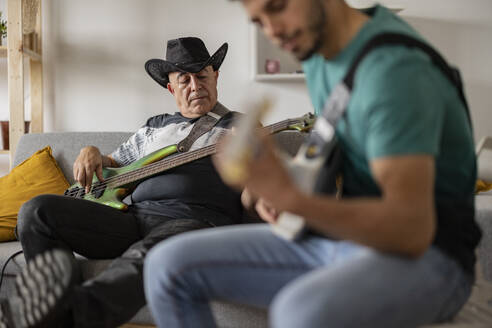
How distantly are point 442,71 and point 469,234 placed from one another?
0.30m

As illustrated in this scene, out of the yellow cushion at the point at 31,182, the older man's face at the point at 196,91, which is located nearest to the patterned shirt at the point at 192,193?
the older man's face at the point at 196,91

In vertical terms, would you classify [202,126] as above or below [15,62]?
below

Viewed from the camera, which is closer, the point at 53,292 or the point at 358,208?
the point at 358,208

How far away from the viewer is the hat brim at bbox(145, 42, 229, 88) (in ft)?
7.31

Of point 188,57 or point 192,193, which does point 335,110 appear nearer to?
point 192,193

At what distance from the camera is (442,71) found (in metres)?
0.93

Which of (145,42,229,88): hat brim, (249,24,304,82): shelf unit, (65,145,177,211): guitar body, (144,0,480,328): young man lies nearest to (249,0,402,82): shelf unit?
(249,24,304,82): shelf unit

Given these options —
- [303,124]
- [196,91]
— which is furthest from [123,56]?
[303,124]

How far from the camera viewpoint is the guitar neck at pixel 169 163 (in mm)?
2020

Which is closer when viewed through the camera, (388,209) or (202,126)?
(388,209)

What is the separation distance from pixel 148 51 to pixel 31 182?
1032mm

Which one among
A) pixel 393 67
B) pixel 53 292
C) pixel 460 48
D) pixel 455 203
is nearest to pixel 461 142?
pixel 455 203

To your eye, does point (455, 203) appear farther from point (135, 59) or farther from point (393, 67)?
point (135, 59)

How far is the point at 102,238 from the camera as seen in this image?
1.78 m
